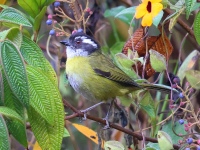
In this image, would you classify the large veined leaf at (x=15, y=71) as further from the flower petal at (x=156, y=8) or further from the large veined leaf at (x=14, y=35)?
the flower petal at (x=156, y=8)

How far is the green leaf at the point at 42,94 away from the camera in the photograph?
5.61 feet

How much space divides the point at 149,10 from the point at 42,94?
2.45 ft

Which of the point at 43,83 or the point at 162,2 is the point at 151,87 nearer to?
the point at 162,2

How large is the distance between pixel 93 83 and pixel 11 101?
1115 mm

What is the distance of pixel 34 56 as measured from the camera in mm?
1856

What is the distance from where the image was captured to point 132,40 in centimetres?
257

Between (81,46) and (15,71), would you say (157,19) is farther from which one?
(15,71)

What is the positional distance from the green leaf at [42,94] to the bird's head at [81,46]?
1188 mm

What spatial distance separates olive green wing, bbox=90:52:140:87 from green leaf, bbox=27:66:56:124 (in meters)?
1.03

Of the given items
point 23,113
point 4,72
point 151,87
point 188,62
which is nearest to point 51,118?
point 23,113

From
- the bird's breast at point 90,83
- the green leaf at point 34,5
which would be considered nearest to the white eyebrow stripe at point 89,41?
the bird's breast at point 90,83

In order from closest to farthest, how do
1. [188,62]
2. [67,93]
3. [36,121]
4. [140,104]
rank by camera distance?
[36,121], [140,104], [188,62], [67,93]

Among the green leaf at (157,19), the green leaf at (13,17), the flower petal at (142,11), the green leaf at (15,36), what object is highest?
the green leaf at (13,17)

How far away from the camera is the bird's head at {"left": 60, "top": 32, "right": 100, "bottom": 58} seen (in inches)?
116
